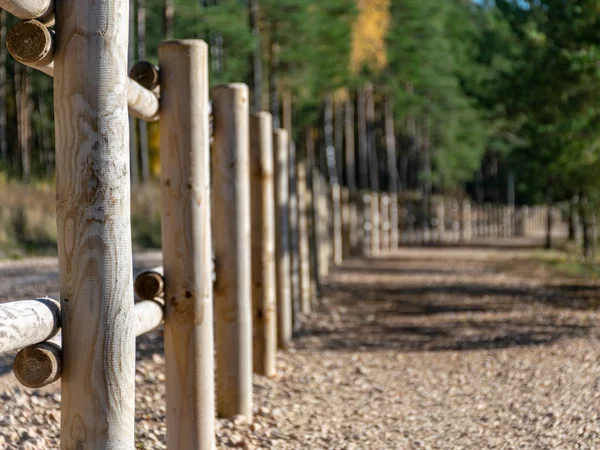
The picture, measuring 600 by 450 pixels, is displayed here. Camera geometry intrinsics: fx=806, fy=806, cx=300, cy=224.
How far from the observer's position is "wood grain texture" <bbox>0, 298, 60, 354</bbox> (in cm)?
224

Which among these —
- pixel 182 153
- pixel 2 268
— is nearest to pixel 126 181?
pixel 182 153

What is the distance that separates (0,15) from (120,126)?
1002 inches

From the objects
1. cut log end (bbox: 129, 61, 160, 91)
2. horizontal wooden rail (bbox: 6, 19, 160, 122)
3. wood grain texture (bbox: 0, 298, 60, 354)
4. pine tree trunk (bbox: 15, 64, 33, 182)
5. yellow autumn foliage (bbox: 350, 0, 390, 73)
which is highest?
yellow autumn foliage (bbox: 350, 0, 390, 73)

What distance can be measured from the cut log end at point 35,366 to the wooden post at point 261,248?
342cm

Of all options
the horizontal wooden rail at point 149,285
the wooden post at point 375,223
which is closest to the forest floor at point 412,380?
the horizontal wooden rail at point 149,285

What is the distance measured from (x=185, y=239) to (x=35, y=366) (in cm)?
112

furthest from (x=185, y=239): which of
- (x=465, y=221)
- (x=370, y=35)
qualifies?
(x=370, y=35)

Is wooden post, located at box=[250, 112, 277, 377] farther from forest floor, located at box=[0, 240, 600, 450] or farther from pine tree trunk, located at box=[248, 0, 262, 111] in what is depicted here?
pine tree trunk, located at box=[248, 0, 262, 111]

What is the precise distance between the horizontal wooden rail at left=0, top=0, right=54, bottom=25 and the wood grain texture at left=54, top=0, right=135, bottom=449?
1.4 inches

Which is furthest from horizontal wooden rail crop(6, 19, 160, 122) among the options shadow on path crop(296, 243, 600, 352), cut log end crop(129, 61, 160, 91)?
shadow on path crop(296, 243, 600, 352)

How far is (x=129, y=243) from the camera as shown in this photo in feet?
8.64

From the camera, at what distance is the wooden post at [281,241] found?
272 inches

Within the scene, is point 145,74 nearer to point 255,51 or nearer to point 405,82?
point 255,51

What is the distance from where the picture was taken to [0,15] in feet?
83.8
